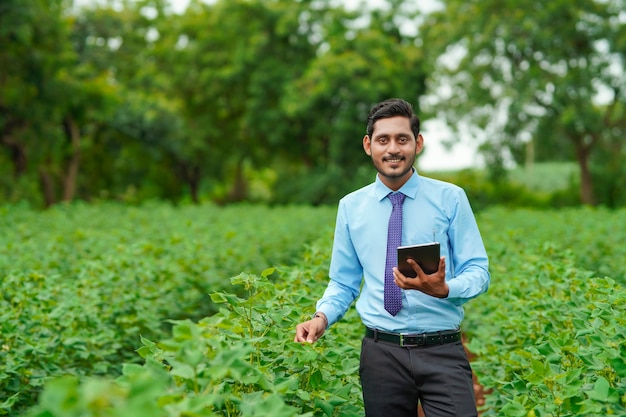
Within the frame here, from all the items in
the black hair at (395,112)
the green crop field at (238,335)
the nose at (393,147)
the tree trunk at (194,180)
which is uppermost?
the black hair at (395,112)

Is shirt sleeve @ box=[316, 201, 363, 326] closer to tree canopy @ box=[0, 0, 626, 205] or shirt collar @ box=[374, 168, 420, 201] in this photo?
shirt collar @ box=[374, 168, 420, 201]

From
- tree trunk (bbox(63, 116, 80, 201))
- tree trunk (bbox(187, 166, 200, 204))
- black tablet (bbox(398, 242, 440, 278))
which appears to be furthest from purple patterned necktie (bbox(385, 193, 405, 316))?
tree trunk (bbox(187, 166, 200, 204))

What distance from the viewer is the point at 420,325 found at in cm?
307

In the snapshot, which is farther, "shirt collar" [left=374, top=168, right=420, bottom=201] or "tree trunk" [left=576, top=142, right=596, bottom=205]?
"tree trunk" [left=576, top=142, right=596, bottom=205]

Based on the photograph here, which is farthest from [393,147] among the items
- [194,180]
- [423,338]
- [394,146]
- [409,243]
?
[194,180]

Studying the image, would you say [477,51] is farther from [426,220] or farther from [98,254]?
[426,220]

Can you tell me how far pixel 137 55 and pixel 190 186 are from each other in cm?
759

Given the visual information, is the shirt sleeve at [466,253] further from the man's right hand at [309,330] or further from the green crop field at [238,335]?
the man's right hand at [309,330]

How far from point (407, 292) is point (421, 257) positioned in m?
0.41

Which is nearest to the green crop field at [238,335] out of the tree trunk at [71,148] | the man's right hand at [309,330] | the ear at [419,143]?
the man's right hand at [309,330]

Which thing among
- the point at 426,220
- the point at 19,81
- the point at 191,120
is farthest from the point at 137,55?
the point at 426,220

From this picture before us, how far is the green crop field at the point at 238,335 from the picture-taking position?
2.02 meters

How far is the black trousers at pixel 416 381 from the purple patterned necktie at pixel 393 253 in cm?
19

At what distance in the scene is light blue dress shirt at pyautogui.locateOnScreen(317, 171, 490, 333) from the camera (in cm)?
305
